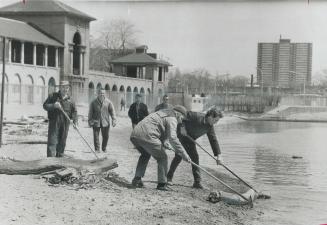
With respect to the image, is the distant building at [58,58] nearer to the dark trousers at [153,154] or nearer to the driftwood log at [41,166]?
the driftwood log at [41,166]

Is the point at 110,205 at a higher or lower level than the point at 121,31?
lower

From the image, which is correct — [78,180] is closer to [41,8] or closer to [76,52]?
[41,8]

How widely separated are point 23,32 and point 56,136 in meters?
25.2

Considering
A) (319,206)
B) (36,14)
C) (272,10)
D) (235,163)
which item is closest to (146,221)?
(319,206)

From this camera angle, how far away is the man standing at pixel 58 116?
324 inches

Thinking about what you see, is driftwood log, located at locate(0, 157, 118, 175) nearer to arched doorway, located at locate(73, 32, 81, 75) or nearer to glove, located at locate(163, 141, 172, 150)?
glove, located at locate(163, 141, 172, 150)

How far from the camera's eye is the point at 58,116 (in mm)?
8336

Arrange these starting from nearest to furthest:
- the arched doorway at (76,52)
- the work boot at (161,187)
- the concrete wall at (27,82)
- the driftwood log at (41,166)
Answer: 1. the driftwood log at (41,166)
2. the work boot at (161,187)
3. the concrete wall at (27,82)
4. the arched doorway at (76,52)

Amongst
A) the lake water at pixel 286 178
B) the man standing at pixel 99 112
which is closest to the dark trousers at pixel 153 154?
the lake water at pixel 286 178

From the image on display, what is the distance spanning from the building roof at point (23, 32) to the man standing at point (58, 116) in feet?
70.0

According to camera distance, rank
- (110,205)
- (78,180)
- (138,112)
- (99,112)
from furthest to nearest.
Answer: (138,112) < (99,112) < (78,180) < (110,205)

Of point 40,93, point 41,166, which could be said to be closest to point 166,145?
point 41,166

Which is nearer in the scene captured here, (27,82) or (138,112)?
(138,112)

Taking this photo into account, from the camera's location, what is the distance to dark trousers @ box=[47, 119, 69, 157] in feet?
27.2
